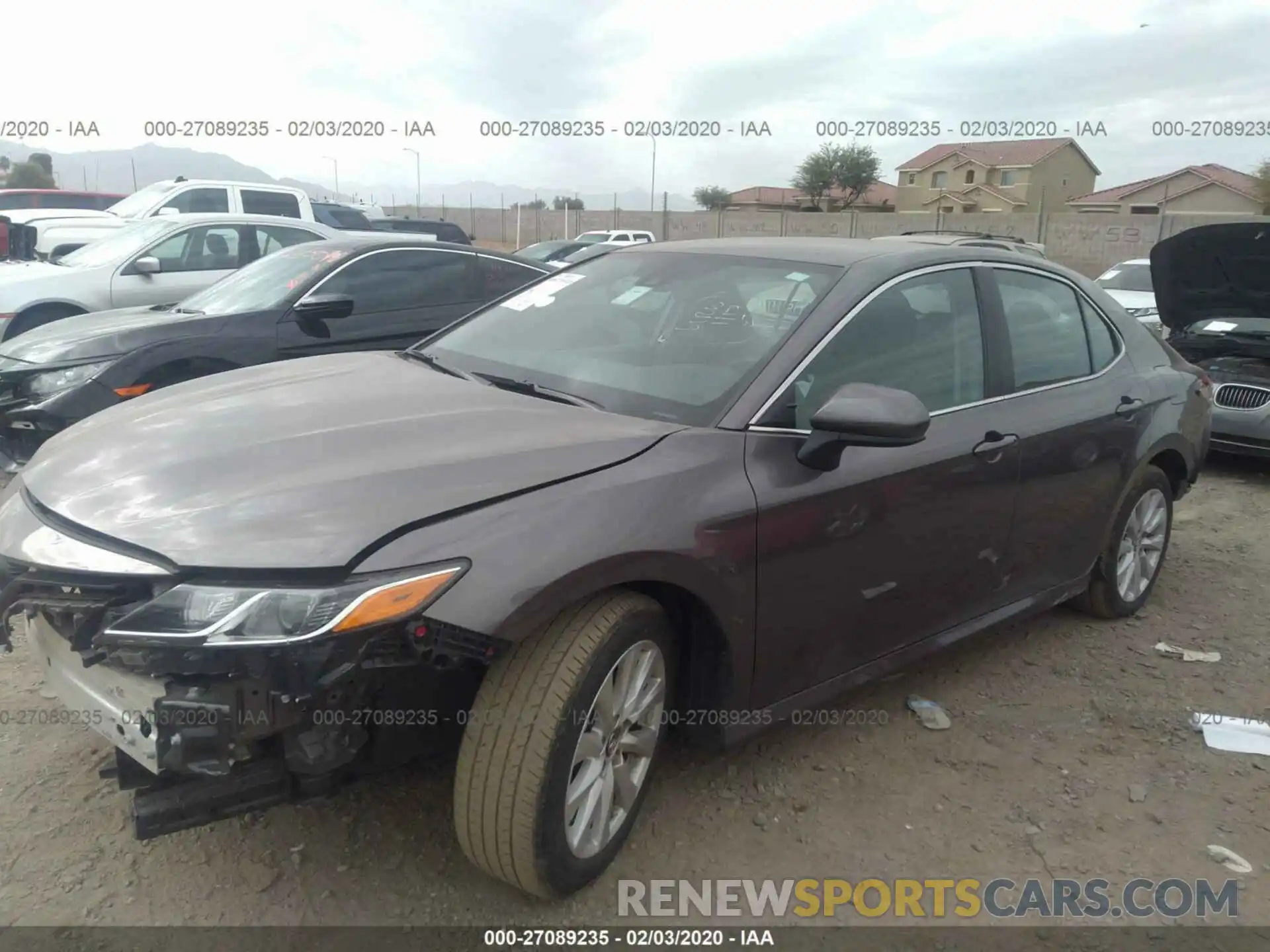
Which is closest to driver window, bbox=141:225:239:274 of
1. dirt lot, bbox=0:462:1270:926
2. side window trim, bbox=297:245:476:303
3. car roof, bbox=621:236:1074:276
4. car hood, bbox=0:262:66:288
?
car hood, bbox=0:262:66:288

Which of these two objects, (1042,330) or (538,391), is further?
(1042,330)

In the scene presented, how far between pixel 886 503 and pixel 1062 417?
1126mm

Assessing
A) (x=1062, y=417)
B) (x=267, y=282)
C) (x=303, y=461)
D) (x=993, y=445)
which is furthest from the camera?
(x=267, y=282)

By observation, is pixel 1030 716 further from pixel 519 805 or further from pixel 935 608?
pixel 519 805

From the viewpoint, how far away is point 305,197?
13.3m

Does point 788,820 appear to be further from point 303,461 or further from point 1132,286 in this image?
point 1132,286

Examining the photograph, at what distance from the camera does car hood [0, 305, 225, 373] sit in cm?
523

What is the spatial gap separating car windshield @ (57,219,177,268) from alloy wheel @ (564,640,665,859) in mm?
7642

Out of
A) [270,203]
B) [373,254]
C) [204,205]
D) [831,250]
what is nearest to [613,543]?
[831,250]

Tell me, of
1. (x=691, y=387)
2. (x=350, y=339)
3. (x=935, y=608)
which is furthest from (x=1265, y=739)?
(x=350, y=339)

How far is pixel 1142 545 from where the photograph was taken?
4344 millimetres

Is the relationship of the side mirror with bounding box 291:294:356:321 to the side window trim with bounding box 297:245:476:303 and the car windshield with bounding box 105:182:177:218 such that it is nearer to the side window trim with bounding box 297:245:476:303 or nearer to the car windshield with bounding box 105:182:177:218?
the side window trim with bounding box 297:245:476:303

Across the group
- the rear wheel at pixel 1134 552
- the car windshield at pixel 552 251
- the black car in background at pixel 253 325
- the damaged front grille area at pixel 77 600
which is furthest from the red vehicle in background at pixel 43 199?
the rear wheel at pixel 1134 552

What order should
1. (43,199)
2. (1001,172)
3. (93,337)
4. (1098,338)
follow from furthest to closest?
(1001,172) < (43,199) < (93,337) < (1098,338)
